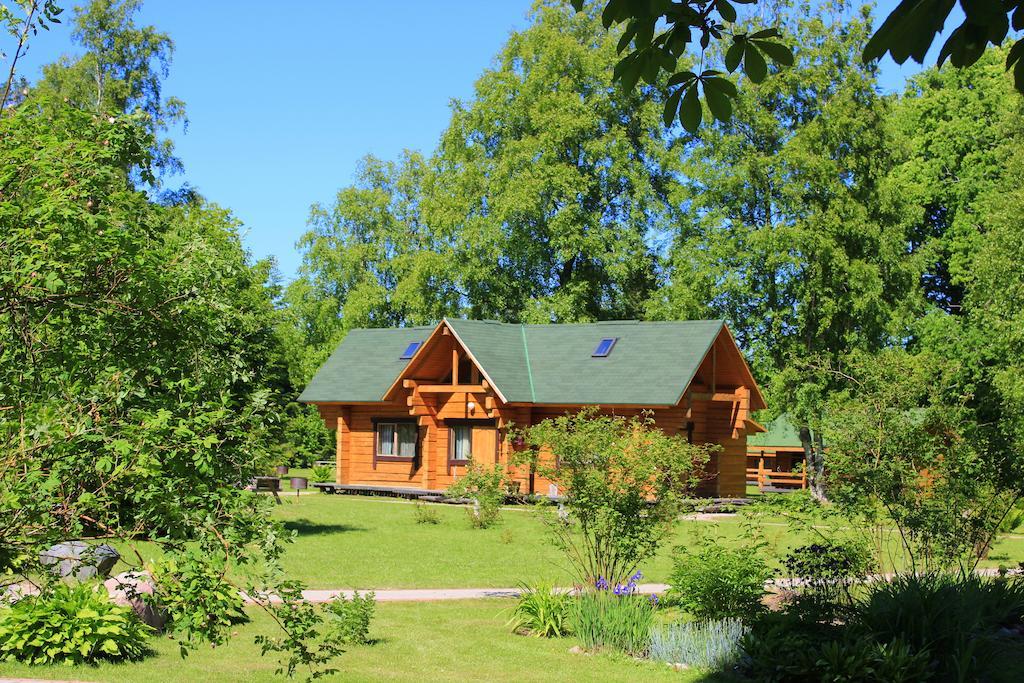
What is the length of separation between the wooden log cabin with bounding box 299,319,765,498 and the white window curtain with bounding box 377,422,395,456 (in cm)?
4

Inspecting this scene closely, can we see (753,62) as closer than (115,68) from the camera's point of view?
Yes

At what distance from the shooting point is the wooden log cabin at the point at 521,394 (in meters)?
34.2

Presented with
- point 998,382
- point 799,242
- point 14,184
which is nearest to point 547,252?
point 799,242

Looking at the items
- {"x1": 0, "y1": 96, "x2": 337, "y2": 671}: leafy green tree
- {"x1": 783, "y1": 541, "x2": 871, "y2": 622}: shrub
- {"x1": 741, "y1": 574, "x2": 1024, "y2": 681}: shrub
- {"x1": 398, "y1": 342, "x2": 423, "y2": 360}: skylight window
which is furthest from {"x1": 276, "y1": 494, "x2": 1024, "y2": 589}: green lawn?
{"x1": 398, "y1": 342, "x2": 423, "y2": 360}: skylight window

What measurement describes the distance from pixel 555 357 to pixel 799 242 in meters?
9.15

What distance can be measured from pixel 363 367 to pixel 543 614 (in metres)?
29.2

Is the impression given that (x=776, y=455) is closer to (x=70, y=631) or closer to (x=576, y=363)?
(x=576, y=363)

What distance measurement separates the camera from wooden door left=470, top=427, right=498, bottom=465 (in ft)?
119

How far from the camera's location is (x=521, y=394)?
35.1 meters

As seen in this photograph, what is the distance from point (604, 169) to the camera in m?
45.0

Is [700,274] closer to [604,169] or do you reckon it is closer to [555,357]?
[555,357]

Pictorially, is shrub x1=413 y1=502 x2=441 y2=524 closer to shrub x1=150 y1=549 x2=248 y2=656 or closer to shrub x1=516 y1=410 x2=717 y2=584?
shrub x1=516 y1=410 x2=717 y2=584

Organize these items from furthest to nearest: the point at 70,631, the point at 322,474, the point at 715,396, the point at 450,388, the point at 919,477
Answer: the point at 322,474, the point at 450,388, the point at 715,396, the point at 919,477, the point at 70,631

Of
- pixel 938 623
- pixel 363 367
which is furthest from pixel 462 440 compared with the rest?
pixel 938 623
